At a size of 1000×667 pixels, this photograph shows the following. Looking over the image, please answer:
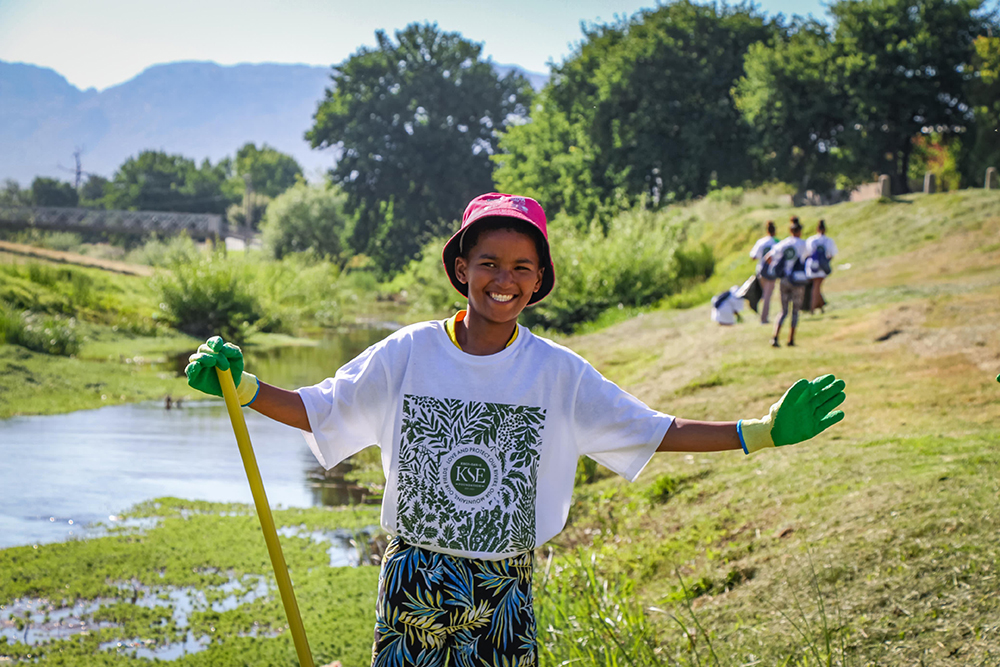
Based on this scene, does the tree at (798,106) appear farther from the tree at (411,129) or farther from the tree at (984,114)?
the tree at (411,129)

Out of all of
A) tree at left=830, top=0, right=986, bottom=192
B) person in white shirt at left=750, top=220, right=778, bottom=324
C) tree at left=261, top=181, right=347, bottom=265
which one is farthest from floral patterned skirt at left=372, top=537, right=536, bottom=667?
tree at left=261, top=181, right=347, bottom=265

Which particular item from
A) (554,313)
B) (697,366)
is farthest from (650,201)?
(697,366)

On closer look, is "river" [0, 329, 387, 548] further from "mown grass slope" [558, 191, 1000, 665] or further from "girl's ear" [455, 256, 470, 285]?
"girl's ear" [455, 256, 470, 285]

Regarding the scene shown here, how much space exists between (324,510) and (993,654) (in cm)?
546

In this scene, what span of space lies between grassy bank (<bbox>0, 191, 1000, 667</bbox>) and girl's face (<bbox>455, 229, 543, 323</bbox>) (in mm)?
1415

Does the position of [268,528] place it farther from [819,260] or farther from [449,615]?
[819,260]

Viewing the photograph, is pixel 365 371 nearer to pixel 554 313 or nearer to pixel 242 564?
pixel 242 564

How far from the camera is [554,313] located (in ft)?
59.3

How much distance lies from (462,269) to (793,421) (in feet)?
3.03

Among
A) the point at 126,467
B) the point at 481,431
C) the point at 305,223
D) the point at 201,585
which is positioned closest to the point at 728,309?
the point at 126,467

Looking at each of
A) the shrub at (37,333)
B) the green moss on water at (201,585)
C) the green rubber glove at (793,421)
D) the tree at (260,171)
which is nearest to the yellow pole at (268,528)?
the green rubber glove at (793,421)

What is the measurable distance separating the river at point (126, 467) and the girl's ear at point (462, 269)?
5040 millimetres

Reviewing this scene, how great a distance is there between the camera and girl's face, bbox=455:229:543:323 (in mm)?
2150

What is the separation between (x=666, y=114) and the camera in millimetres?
33438
